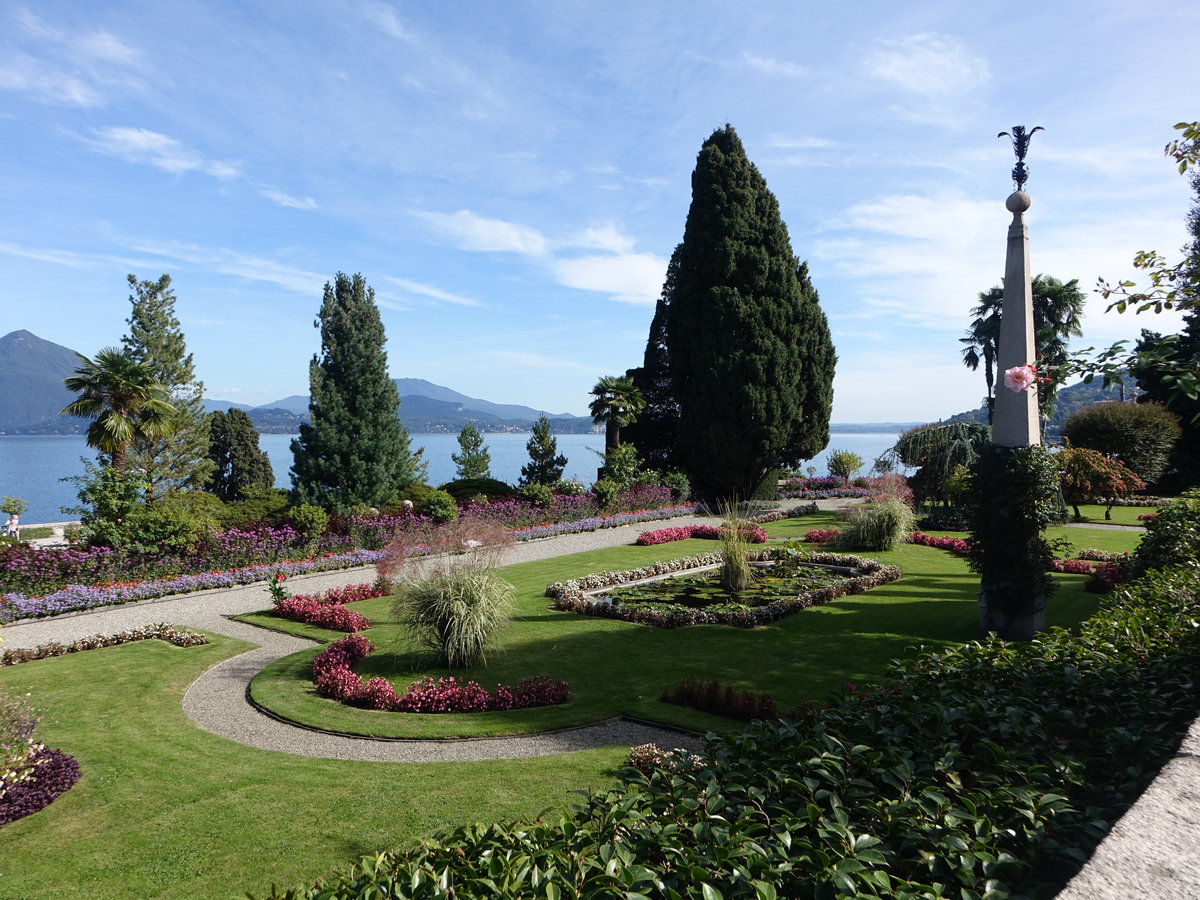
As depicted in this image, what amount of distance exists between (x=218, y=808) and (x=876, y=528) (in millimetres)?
14053

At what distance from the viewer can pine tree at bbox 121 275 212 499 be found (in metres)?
23.4

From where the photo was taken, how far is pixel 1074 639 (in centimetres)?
407

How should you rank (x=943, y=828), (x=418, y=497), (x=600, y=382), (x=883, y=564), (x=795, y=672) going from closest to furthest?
(x=943, y=828)
(x=795, y=672)
(x=883, y=564)
(x=418, y=497)
(x=600, y=382)

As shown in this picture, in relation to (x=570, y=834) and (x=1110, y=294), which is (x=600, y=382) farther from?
(x=570, y=834)

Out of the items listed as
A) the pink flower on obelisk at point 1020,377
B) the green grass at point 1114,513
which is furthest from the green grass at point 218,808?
the green grass at point 1114,513

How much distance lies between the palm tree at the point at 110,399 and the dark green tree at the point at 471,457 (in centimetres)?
1105

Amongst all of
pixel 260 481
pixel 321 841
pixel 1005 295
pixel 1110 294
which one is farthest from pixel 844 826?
pixel 260 481

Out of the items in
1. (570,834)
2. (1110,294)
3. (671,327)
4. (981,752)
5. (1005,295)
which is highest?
(671,327)

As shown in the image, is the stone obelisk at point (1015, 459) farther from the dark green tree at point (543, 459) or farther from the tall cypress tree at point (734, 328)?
the dark green tree at point (543, 459)

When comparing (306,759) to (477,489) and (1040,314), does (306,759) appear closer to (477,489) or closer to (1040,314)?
(477,489)

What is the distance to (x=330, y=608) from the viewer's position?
32.9 ft

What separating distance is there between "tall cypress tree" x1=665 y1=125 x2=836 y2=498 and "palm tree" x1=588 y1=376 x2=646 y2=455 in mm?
1655

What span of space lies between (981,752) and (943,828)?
773 millimetres

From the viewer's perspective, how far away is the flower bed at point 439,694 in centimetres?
668
